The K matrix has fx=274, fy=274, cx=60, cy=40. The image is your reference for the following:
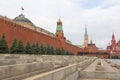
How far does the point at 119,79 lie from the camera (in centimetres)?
983

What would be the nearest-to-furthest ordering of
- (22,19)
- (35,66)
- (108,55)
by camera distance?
1. (35,66)
2. (22,19)
3. (108,55)

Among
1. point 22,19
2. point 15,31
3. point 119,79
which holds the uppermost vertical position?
point 22,19

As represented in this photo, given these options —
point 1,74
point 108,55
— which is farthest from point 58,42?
point 1,74

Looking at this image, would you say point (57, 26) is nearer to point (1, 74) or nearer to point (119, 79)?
point (119, 79)

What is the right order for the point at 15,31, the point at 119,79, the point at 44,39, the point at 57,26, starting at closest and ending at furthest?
1. the point at 119,79
2. the point at 15,31
3. the point at 44,39
4. the point at 57,26

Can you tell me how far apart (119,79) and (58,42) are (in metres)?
50.4

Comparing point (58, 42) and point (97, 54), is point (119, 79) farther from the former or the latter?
point (97, 54)

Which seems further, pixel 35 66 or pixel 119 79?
pixel 119 79

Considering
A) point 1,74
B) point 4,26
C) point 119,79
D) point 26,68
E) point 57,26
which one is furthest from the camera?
point 57,26

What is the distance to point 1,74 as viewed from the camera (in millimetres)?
4781

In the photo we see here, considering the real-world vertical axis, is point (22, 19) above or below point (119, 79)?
above

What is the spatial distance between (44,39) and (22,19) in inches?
497

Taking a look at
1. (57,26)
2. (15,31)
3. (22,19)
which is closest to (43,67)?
(15,31)

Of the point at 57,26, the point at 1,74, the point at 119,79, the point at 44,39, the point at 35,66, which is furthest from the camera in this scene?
the point at 57,26
